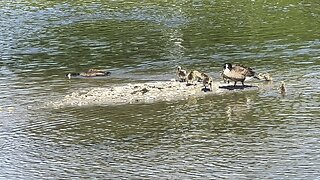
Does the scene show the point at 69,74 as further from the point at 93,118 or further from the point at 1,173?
the point at 1,173

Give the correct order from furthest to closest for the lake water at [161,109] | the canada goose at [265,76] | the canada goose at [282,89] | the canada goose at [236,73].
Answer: the canada goose at [265,76] → the canada goose at [236,73] → the canada goose at [282,89] → the lake water at [161,109]

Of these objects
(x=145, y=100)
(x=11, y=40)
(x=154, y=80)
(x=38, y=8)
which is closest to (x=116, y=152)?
(x=145, y=100)

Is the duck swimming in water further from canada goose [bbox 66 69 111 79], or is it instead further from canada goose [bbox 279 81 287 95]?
canada goose [bbox 66 69 111 79]

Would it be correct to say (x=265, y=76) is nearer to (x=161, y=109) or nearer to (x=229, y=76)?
(x=229, y=76)

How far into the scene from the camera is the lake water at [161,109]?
11.7 meters

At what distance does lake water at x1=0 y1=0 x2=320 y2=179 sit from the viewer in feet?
38.3

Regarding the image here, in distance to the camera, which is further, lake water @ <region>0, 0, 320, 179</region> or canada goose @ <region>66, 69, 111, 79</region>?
canada goose @ <region>66, 69, 111, 79</region>

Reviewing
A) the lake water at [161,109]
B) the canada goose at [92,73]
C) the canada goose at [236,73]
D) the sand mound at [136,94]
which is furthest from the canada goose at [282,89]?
the canada goose at [92,73]

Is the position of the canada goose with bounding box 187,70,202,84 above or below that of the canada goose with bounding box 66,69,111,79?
above

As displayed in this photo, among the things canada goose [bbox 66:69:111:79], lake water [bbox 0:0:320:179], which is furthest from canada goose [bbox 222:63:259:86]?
canada goose [bbox 66:69:111:79]

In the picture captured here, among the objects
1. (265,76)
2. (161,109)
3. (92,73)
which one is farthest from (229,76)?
(92,73)

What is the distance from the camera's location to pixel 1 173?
11.6 meters

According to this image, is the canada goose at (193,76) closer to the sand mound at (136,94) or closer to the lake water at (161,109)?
the sand mound at (136,94)

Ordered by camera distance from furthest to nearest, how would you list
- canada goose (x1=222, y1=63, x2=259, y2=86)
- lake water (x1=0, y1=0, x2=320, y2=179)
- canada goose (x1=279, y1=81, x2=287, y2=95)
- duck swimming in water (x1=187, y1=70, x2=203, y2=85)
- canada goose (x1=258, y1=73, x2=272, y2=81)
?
canada goose (x1=258, y1=73, x2=272, y2=81) < duck swimming in water (x1=187, y1=70, x2=203, y2=85) < canada goose (x1=222, y1=63, x2=259, y2=86) < canada goose (x1=279, y1=81, x2=287, y2=95) < lake water (x1=0, y1=0, x2=320, y2=179)
